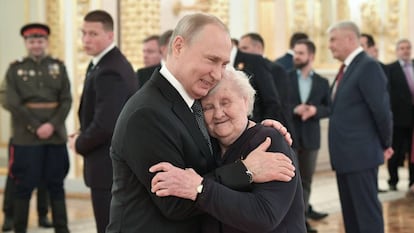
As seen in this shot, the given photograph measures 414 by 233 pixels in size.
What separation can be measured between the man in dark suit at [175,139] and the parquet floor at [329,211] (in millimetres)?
4235

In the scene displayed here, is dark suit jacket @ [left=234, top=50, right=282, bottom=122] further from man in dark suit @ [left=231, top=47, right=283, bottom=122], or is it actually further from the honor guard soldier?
the honor guard soldier

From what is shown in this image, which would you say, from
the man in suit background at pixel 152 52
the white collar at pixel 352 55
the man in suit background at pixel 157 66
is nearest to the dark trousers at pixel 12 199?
the man in suit background at pixel 152 52

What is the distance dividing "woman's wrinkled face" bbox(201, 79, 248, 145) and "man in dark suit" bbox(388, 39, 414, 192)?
22.7 feet

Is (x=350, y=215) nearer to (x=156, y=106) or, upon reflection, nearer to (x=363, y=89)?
(x=363, y=89)

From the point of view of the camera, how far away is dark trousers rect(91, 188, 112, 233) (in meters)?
4.32

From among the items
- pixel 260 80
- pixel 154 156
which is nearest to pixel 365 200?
pixel 260 80

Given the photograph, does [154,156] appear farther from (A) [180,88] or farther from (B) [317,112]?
(B) [317,112]

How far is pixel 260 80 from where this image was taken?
5562mm

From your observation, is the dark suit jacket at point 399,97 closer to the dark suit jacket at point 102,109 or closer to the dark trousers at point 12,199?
the dark trousers at point 12,199

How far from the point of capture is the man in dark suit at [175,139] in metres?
2.45

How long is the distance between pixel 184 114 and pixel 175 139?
4.2 inches

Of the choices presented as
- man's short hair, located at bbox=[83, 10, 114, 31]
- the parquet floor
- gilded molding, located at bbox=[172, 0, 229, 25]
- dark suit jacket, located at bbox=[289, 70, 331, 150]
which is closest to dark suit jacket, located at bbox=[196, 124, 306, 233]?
man's short hair, located at bbox=[83, 10, 114, 31]

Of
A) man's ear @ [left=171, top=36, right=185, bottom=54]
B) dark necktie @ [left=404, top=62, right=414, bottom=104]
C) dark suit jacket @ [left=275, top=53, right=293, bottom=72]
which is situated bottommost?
dark necktie @ [left=404, top=62, right=414, bottom=104]

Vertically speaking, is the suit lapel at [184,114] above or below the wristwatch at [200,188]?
above
